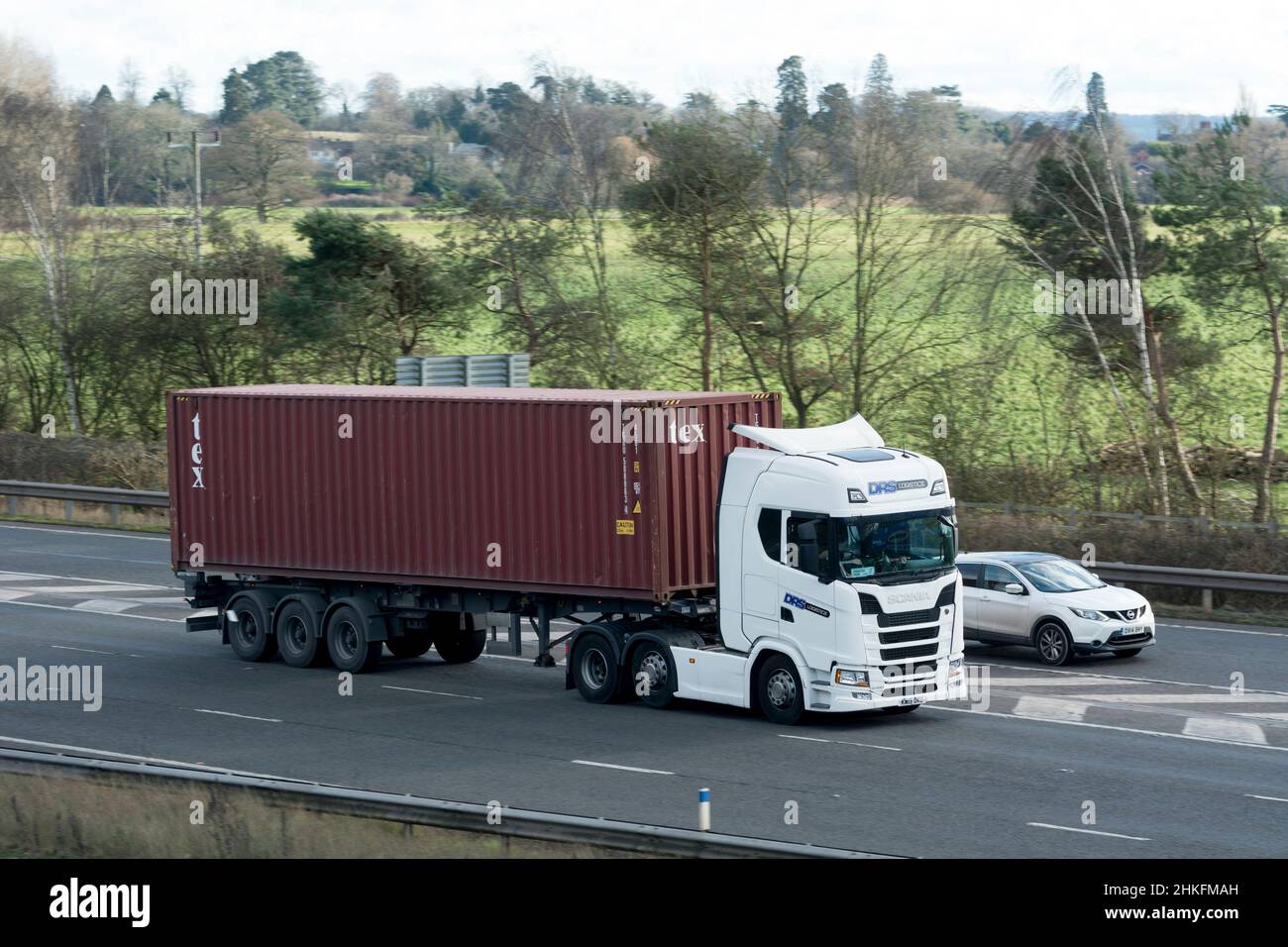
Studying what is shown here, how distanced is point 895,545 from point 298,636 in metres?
8.58

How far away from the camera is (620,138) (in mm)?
39656

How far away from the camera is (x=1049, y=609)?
21.5m

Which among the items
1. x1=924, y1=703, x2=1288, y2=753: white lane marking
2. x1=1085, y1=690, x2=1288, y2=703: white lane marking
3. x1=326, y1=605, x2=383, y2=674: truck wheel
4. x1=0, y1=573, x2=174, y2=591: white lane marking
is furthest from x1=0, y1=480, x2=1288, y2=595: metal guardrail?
x1=924, y1=703, x2=1288, y2=753: white lane marking

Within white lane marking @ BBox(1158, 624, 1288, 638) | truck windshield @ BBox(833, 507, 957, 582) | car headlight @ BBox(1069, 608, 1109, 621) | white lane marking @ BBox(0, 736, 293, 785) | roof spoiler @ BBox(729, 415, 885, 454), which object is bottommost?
white lane marking @ BBox(0, 736, 293, 785)

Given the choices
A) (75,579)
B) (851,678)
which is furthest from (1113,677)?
(75,579)

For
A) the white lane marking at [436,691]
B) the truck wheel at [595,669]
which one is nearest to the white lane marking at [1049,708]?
the truck wheel at [595,669]

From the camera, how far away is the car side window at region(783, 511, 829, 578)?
17.1m

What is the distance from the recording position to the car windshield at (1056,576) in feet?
71.5

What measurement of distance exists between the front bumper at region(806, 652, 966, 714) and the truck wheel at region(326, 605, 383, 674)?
6417 mm

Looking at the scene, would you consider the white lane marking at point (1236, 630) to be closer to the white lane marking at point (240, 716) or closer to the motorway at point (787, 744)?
the motorway at point (787, 744)

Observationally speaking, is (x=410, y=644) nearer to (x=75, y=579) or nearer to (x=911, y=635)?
(x=911, y=635)

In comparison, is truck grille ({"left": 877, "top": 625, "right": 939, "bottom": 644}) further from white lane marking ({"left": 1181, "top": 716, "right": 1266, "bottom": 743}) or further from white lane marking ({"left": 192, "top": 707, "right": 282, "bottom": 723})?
white lane marking ({"left": 192, "top": 707, "right": 282, "bottom": 723})
